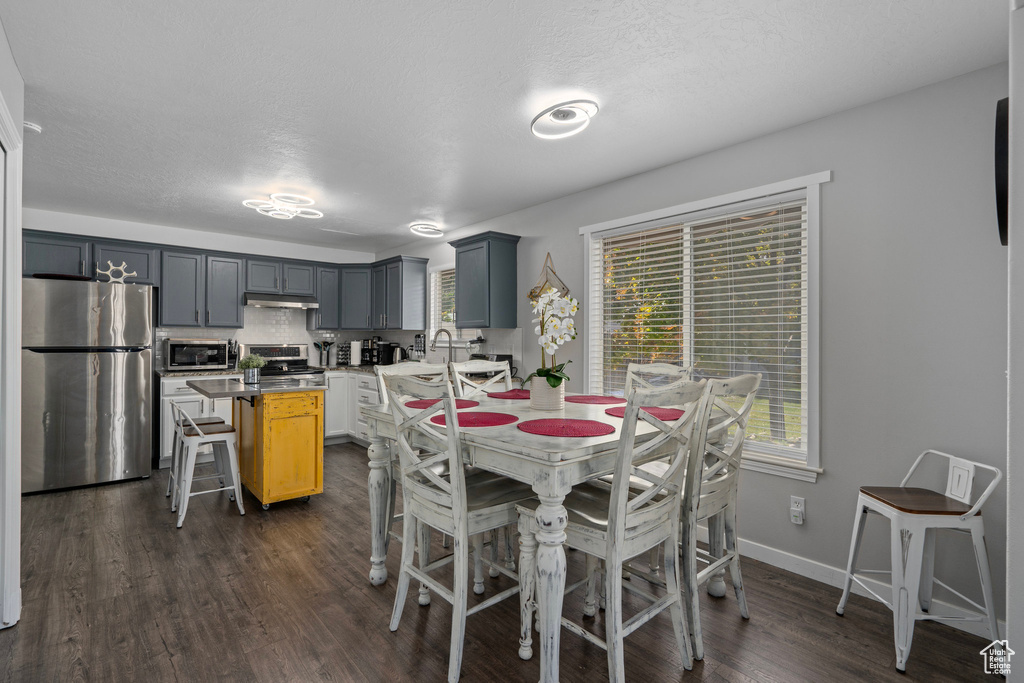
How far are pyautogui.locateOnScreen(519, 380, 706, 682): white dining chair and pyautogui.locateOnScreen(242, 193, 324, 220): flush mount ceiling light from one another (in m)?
3.51

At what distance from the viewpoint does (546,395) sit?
2473 millimetres

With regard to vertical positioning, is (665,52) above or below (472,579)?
above

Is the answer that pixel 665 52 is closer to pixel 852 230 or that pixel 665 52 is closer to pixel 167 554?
pixel 852 230

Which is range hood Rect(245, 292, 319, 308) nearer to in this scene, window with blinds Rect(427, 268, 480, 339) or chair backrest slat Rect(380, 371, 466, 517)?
window with blinds Rect(427, 268, 480, 339)

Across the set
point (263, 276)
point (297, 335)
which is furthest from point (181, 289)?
point (297, 335)

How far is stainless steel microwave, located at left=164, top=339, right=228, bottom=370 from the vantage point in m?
5.16

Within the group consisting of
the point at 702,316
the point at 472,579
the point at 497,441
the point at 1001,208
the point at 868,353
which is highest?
the point at 1001,208

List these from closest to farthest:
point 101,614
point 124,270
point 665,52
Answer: point 665,52
point 101,614
point 124,270

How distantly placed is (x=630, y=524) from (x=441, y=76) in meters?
2.13

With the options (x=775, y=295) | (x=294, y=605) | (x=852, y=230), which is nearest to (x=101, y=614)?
(x=294, y=605)

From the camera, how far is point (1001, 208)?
193 centimetres

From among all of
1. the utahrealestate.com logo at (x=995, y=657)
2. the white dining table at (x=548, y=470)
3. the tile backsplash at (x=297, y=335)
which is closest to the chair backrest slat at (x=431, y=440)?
the white dining table at (x=548, y=470)

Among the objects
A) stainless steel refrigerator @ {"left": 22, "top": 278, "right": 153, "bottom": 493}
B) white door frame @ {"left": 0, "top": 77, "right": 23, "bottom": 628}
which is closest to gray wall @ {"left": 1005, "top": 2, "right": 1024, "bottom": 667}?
white door frame @ {"left": 0, "top": 77, "right": 23, "bottom": 628}

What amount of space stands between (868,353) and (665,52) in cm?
181
